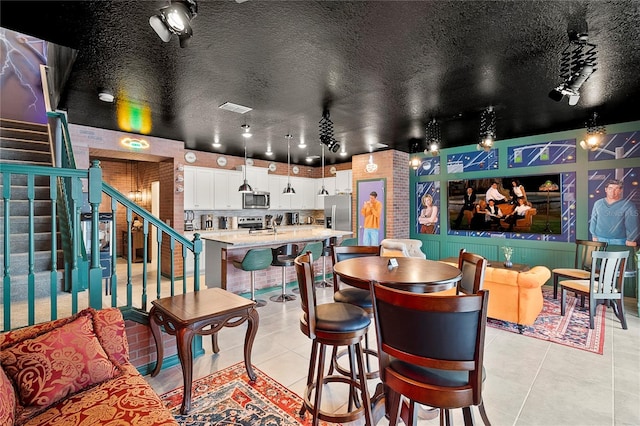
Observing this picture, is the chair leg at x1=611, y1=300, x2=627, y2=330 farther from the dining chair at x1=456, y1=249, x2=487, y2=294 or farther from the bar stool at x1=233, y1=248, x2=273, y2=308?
the bar stool at x1=233, y1=248, x2=273, y2=308

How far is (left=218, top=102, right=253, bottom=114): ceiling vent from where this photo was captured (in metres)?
3.85

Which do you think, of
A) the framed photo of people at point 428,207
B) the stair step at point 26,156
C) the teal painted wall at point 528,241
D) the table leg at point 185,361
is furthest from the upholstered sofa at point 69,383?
the framed photo of people at point 428,207

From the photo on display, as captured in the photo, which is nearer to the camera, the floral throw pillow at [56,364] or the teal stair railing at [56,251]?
the floral throw pillow at [56,364]

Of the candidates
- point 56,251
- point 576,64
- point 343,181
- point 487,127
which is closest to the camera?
point 56,251

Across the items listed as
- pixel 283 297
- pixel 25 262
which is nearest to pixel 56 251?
pixel 25 262

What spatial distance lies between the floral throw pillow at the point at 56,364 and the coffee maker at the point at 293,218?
7173 mm

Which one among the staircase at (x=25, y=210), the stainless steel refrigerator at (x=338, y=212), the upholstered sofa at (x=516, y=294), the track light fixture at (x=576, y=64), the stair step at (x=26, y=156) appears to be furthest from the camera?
the stainless steel refrigerator at (x=338, y=212)

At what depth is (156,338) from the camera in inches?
99.4

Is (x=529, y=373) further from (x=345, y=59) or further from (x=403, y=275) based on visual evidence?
(x=345, y=59)

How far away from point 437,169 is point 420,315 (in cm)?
610

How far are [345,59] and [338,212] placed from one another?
16.9 ft

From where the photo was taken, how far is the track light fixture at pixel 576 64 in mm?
2299

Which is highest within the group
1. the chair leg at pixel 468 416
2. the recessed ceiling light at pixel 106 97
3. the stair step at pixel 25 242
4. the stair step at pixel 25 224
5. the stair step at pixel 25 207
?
the recessed ceiling light at pixel 106 97

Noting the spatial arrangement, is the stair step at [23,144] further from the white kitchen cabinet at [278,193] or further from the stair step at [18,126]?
the white kitchen cabinet at [278,193]
